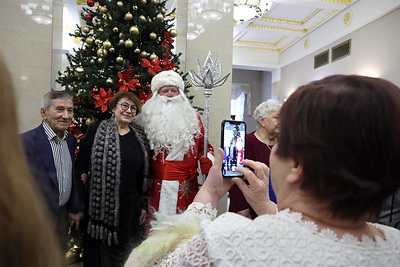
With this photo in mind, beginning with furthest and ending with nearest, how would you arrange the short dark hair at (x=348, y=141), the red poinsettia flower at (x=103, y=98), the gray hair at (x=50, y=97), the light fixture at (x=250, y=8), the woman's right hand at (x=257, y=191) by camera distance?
the light fixture at (x=250, y=8) < the red poinsettia flower at (x=103, y=98) < the gray hair at (x=50, y=97) < the woman's right hand at (x=257, y=191) < the short dark hair at (x=348, y=141)

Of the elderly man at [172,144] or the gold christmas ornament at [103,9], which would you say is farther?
the gold christmas ornament at [103,9]

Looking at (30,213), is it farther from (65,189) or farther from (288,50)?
(288,50)

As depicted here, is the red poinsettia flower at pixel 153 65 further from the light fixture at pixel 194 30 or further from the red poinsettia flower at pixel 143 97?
the light fixture at pixel 194 30

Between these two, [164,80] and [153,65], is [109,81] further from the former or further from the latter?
[164,80]

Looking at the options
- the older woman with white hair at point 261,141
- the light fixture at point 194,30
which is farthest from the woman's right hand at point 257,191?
the light fixture at point 194,30

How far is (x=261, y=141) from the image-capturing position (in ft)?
10.3

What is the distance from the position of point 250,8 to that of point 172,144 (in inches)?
184

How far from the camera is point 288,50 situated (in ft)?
35.2

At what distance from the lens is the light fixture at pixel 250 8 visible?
21.2ft

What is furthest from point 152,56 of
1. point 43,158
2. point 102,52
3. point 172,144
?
point 43,158

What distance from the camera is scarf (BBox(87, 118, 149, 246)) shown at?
8.87ft

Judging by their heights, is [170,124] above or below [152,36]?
below

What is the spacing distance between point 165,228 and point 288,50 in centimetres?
1085

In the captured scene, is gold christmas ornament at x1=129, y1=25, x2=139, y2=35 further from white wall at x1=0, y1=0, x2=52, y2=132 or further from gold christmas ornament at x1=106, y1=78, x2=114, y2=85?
white wall at x1=0, y1=0, x2=52, y2=132
